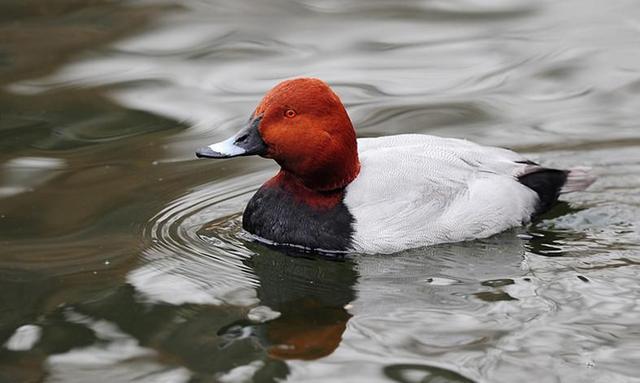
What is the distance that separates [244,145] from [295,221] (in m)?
0.53

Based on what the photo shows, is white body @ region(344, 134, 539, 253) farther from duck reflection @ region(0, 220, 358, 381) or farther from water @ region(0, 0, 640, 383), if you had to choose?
duck reflection @ region(0, 220, 358, 381)

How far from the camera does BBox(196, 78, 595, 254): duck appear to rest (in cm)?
673

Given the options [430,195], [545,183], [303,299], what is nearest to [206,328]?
[303,299]

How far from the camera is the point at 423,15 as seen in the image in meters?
10.9

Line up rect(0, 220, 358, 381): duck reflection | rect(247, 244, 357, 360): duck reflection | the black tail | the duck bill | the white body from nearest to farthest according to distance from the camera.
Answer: rect(0, 220, 358, 381): duck reflection
rect(247, 244, 357, 360): duck reflection
the duck bill
the white body
the black tail

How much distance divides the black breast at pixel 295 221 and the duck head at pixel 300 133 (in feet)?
0.65

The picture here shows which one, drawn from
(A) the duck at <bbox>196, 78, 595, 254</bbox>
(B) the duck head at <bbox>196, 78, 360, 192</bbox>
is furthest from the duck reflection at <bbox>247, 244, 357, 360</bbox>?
(B) the duck head at <bbox>196, 78, 360, 192</bbox>

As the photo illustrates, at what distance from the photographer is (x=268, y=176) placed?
8.05 meters

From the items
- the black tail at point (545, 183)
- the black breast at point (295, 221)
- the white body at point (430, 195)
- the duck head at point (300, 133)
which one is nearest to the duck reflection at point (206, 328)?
the black breast at point (295, 221)

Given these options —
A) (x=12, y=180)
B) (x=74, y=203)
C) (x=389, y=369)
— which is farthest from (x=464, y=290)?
(x=12, y=180)

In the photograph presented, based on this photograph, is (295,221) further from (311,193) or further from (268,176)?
(268,176)

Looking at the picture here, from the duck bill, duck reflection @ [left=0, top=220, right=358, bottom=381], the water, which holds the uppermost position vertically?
the duck bill

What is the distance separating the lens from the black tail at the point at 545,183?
7.25m

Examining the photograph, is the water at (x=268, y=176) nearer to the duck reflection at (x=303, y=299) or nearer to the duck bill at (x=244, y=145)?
the duck reflection at (x=303, y=299)
